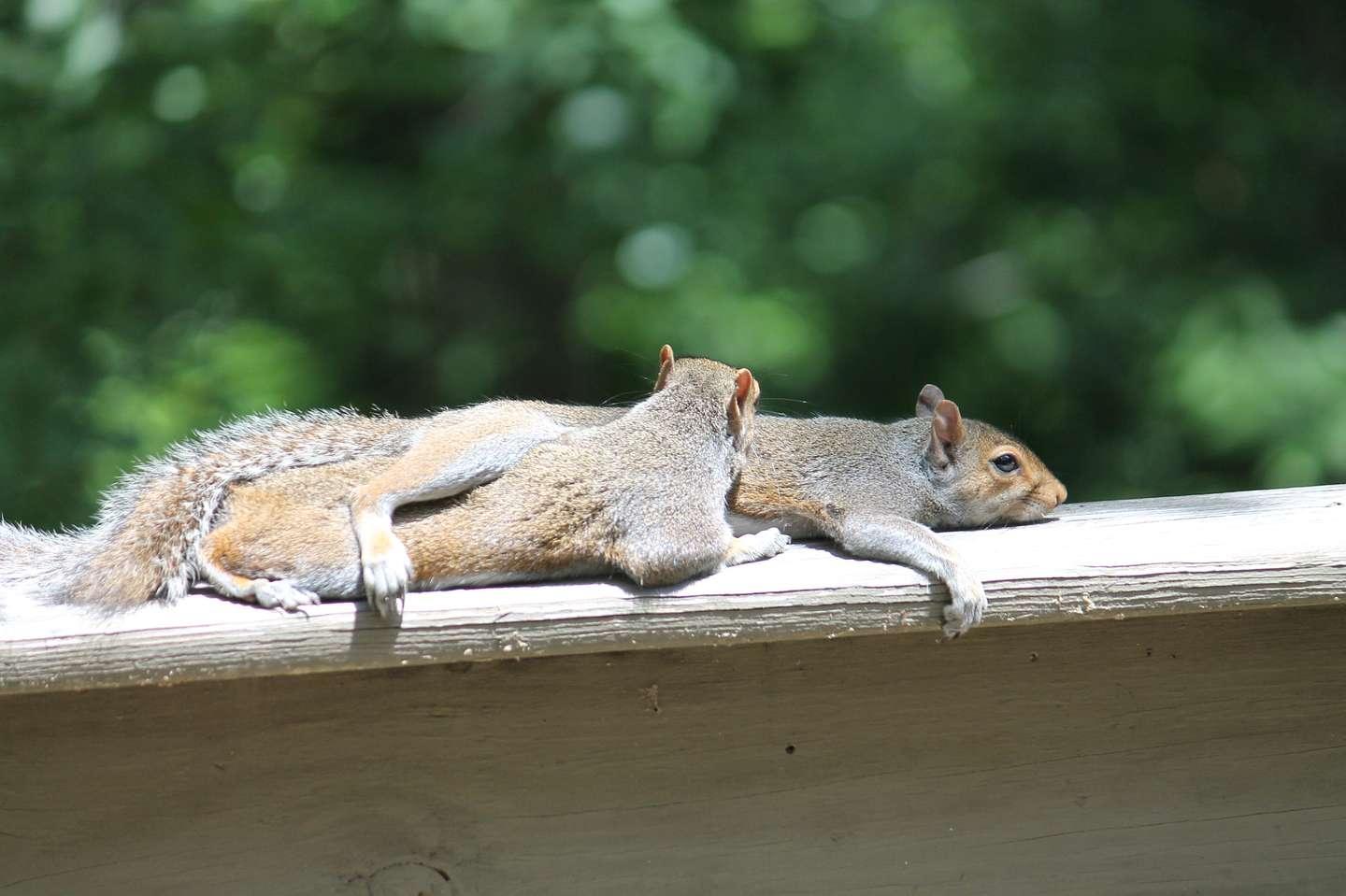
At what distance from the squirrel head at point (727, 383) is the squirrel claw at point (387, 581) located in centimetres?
67

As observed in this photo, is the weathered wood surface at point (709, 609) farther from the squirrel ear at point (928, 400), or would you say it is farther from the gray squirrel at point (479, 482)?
the squirrel ear at point (928, 400)

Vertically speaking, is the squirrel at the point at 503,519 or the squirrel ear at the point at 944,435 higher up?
the squirrel ear at the point at 944,435

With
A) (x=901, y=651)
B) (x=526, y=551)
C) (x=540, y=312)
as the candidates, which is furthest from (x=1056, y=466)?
(x=526, y=551)

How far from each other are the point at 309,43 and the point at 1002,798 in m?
4.04

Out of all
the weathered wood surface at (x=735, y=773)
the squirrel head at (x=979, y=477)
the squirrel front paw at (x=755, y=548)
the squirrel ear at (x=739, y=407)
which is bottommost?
the weathered wood surface at (x=735, y=773)

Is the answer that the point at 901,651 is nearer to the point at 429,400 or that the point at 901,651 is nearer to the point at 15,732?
the point at 15,732

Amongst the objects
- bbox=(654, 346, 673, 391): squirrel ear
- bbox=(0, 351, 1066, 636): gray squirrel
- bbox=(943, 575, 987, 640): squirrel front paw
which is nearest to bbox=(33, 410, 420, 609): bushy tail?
bbox=(0, 351, 1066, 636): gray squirrel

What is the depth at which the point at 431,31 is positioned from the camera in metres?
4.83

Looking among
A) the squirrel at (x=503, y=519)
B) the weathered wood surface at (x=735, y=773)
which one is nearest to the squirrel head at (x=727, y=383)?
the squirrel at (x=503, y=519)

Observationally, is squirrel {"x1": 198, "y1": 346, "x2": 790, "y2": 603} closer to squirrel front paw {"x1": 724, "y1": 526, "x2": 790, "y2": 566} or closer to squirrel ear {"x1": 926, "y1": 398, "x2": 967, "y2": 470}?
squirrel front paw {"x1": 724, "y1": 526, "x2": 790, "y2": 566}

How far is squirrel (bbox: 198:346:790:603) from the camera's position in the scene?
1.87 metres

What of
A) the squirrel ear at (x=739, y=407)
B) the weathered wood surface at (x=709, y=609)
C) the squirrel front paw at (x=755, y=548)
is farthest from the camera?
the squirrel ear at (x=739, y=407)

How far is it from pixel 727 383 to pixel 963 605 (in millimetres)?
632

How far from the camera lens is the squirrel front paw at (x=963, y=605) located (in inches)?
74.5
